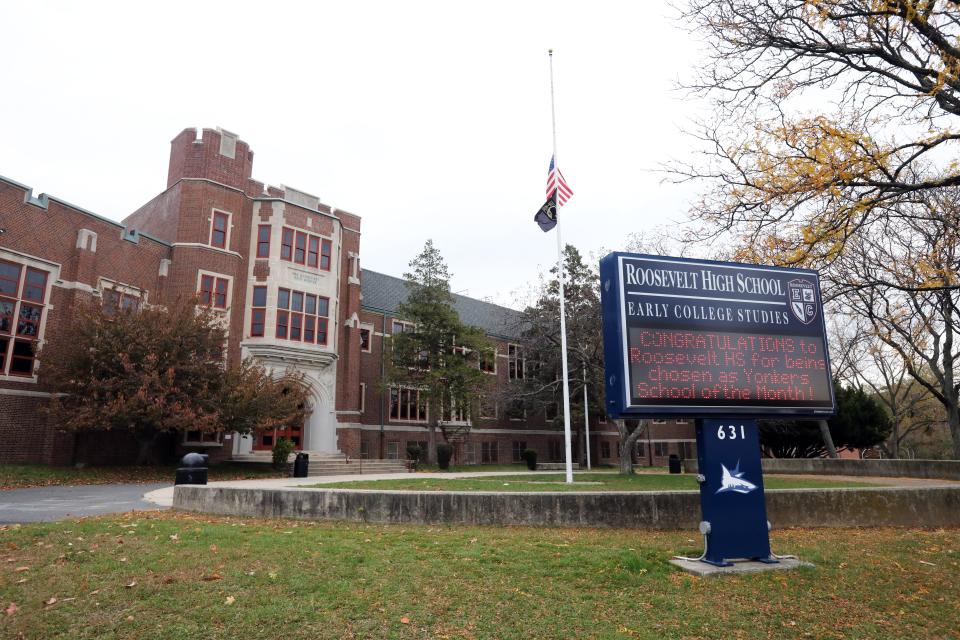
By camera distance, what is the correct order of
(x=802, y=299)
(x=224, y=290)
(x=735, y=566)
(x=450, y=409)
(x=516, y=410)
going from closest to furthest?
(x=735, y=566)
(x=802, y=299)
(x=224, y=290)
(x=450, y=409)
(x=516, y=410)

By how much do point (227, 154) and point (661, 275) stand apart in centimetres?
2739

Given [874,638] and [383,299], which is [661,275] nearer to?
[874,638]

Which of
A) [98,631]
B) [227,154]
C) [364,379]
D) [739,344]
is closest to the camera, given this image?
[98,631]

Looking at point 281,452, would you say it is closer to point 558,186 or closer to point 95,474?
point 95,474

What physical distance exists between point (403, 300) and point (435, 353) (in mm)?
8683

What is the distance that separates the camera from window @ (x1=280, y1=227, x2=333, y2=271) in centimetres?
3028

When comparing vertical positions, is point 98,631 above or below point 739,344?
below

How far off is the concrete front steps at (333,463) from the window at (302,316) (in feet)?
19.1

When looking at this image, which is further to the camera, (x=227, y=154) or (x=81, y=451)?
(x=227, y=154)

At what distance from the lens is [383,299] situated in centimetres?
3969

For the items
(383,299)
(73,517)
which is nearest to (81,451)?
(73,517)

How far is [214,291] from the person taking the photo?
27812mm

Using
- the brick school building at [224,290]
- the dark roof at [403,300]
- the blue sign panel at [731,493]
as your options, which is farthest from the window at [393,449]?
the blue sign panel at [731,493]

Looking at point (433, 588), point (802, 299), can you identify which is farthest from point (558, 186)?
point (433, 588)
